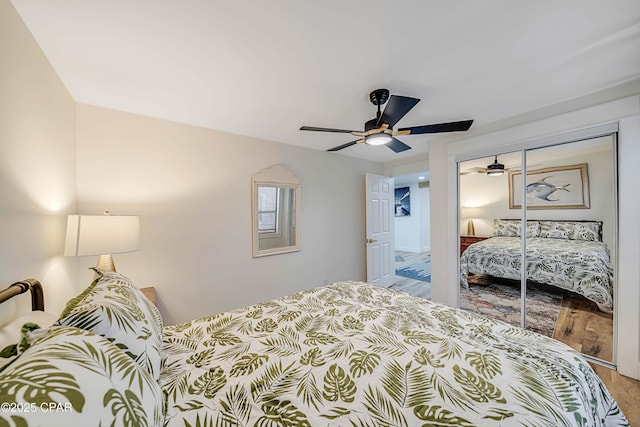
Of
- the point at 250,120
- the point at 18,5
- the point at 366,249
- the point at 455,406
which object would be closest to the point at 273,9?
the point at 18,5

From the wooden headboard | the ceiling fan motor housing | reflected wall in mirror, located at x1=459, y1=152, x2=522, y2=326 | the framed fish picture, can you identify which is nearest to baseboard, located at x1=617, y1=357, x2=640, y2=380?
reflected wall in mirror, located at x1=459, y1=152, x2=522, y2=326

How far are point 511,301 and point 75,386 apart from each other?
335 centimetres

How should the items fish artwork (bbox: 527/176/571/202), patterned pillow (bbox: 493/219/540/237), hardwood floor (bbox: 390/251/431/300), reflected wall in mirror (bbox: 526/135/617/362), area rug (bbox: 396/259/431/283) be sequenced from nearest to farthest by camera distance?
reflected wall in mirror (bbox: 526/135/617/362)
fish artwork (bbox: 527/176/571/202)
patterned pillow (bbox: 493/219/540/237)
hardwood floor (bbox: 390/251/431/300)
area rug (bbox: 396/259/431/283)

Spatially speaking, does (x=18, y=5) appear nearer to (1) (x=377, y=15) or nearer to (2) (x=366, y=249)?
(1) (x=377, y=15)

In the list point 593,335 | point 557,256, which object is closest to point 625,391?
point 593,335

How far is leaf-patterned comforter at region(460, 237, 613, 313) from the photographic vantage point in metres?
2.08

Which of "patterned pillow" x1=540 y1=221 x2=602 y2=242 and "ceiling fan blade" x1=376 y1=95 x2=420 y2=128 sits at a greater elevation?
"ceiling fan blade" x1=376 y1=95 x2=420 y2=128

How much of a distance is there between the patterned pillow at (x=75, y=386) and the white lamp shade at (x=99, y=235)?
112cm

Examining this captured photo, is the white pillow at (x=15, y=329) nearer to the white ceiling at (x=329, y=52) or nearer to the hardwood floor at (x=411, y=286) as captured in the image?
the white ceiling at (x=329, y=52)

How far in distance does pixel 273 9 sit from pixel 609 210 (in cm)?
300

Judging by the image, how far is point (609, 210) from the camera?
2.03m

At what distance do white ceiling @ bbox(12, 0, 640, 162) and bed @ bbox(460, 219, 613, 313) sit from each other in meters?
1.21

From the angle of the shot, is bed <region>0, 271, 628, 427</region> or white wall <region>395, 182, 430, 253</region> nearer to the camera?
bed <region>0, 271, 628, 427</region>

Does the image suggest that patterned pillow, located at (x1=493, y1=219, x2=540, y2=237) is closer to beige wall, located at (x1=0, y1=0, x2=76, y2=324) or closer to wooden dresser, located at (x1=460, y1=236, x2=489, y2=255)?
wooden dresser, located at (x1=460, y1=236, x2=489, y2=255)
